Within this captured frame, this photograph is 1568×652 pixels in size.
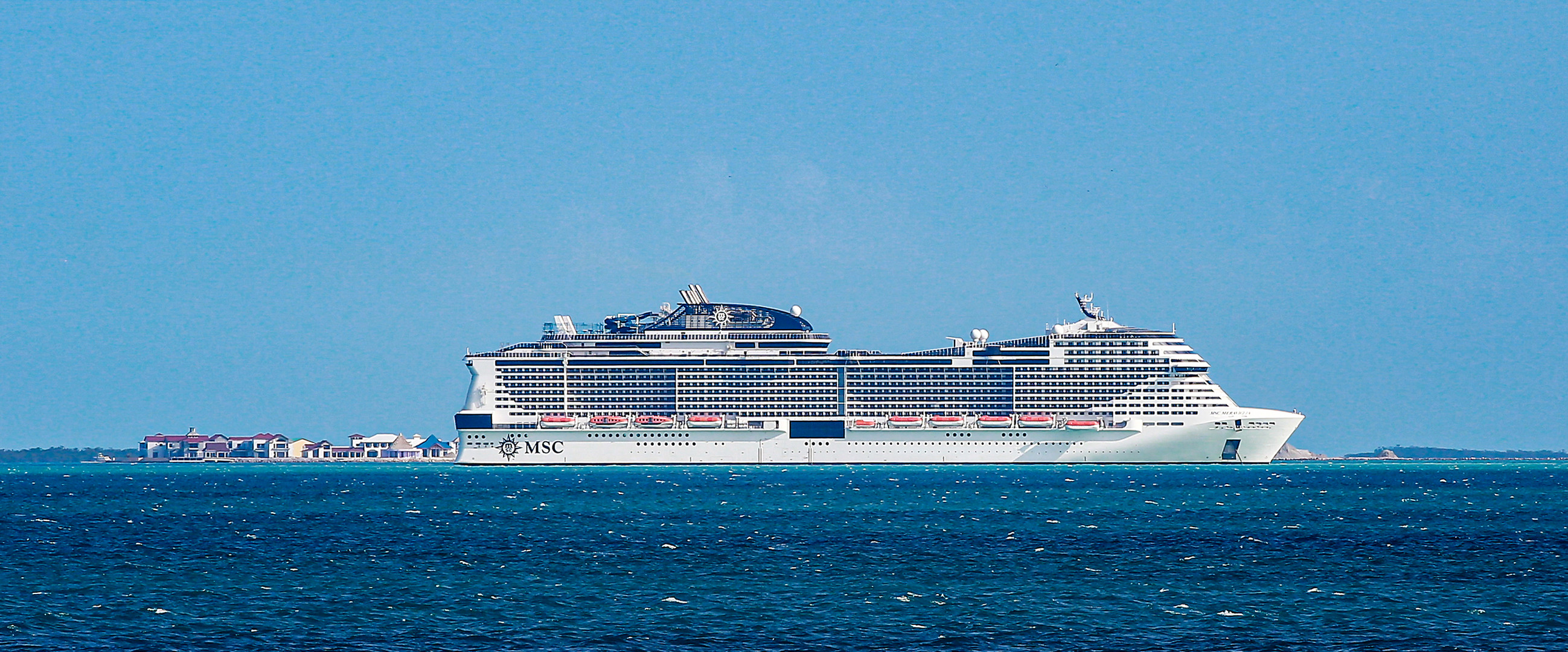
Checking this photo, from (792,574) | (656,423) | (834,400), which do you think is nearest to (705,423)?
(656,423)

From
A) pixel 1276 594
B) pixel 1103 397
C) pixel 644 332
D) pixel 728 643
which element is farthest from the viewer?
pixel 644 332

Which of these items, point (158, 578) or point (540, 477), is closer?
point (158, 578)

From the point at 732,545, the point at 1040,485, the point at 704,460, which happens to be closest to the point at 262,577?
the point at 732,545

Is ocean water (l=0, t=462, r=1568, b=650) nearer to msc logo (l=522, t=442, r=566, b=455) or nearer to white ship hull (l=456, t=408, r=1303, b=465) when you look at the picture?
white ship hull (l=456, t=408, r=1303, b=465)

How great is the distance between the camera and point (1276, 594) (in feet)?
126

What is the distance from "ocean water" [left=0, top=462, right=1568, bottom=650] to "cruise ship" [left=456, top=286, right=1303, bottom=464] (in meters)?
39.5

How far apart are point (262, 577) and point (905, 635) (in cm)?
1820

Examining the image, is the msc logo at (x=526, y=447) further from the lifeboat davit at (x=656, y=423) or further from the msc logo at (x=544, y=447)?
the lifeboat davit at (x=656, y=423)

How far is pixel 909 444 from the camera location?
123 meters

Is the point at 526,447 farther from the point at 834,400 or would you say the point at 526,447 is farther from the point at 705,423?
the point at 834,400

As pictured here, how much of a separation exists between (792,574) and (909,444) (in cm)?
8096

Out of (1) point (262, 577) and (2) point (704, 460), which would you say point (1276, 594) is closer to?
(1) point (262, 577)

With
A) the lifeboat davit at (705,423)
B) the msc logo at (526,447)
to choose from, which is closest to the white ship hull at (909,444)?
the msc logo at (526,447)

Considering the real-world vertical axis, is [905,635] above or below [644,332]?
below
